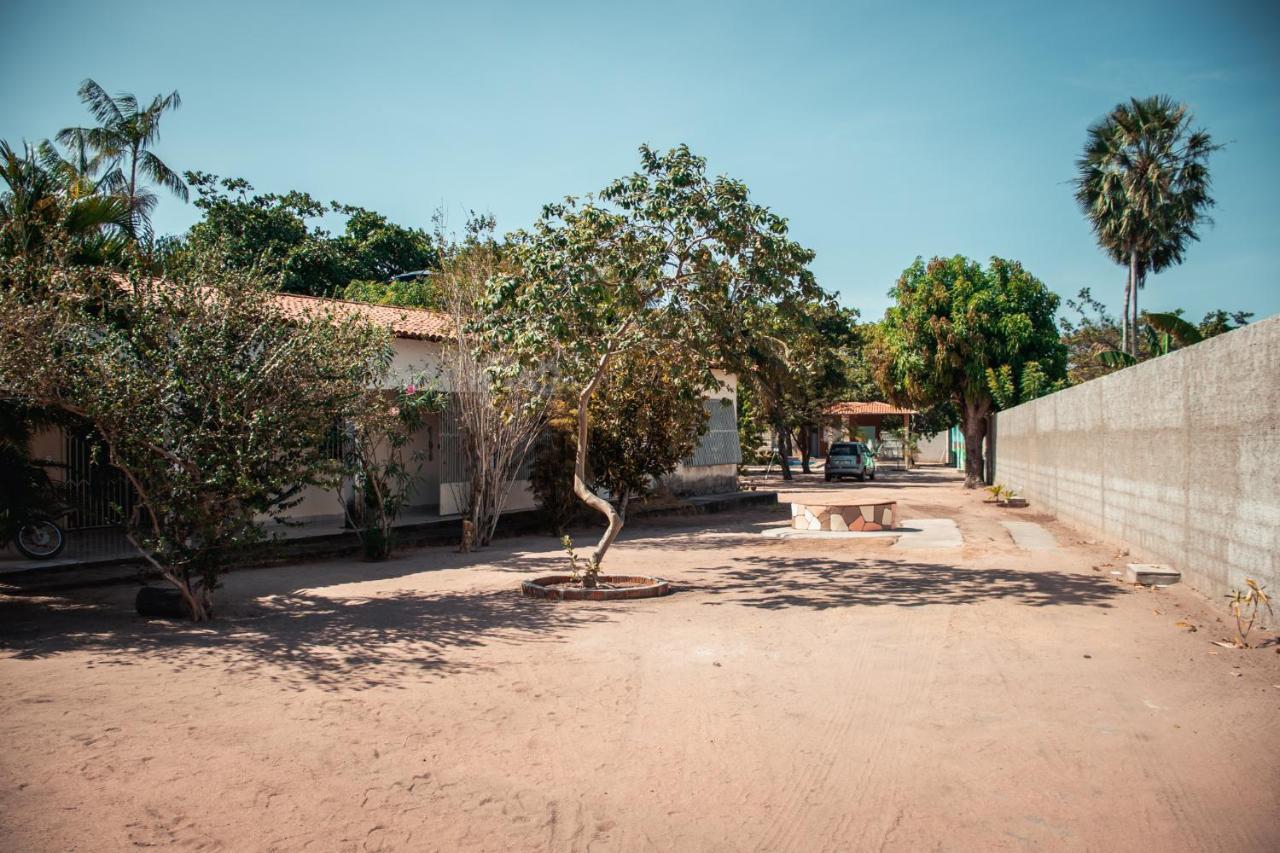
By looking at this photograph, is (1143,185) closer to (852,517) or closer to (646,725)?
(852,517)

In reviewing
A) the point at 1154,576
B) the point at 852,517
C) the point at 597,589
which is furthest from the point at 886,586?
the point at 852,517

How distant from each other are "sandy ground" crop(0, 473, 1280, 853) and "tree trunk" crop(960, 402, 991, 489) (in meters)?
22.1

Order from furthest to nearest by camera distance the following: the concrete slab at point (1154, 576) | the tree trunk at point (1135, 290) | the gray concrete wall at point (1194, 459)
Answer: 1. the tree trunk at point (1135, 290)
2. the concrete slab at point (1154, 576)
3. the gray concrete wall at point (1194, 459)

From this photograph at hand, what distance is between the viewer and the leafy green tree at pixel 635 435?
55.9 feet

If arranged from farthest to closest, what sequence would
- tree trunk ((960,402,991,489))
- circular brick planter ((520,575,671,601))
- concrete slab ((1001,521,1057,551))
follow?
tree trunk ((960,402,991,489)), concrete slab ((1001,521,1057,551)), circular brick planter ((520,575,671,601))

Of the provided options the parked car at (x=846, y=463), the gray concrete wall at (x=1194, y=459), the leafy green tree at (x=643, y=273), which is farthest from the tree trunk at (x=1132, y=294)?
the leafy green tree at (x=643, y=273)

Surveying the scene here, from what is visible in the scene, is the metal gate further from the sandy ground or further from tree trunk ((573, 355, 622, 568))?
tree trunk ((573, 355, 622, 568))

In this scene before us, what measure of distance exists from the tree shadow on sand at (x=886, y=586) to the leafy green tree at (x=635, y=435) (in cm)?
479

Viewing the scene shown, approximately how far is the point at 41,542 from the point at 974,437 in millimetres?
27546

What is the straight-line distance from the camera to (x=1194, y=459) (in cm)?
944

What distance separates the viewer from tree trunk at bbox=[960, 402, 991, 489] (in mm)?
31234

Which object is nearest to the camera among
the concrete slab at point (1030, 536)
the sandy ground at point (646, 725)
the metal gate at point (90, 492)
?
the sandy ground at point (646, 725)

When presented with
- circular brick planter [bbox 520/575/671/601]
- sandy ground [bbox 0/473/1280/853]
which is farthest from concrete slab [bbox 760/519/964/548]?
circular brick planter [bbox 520/575/671/601]

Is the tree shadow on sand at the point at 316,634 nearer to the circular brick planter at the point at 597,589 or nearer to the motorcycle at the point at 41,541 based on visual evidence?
the circular brick planter at the point at 597,589
